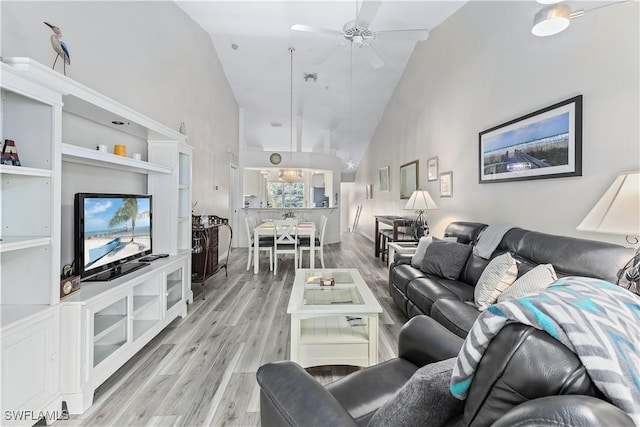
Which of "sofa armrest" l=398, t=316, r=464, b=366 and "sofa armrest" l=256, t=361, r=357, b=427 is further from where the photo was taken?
"sofa armrest" l=398, t=316, r=464, b=366

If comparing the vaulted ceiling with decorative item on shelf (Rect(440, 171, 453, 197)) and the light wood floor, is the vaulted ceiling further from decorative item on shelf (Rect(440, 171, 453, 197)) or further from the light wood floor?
the light wood floor

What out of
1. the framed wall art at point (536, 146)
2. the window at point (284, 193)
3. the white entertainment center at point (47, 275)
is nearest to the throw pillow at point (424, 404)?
the white entertainment center at point (47, 275)

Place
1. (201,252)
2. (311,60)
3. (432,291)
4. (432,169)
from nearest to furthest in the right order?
(432,291)
(201,252)
(432,169)
(311,60)

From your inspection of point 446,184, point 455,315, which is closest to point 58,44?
point 455,315

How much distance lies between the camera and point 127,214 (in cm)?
232

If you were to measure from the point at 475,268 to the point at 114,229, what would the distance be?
10.1ft

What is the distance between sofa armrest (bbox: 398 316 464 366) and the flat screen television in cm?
204

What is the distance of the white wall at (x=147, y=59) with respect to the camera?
1833 millimetres

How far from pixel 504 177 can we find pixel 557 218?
0.73 meters

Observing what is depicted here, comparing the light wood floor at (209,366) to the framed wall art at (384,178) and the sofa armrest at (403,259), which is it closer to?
the sofa armrest at (403,259)

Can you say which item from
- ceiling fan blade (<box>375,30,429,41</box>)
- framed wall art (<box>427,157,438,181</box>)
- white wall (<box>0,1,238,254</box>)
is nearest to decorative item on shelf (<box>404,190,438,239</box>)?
framed wall art (<box>427,157,438,181</box>)

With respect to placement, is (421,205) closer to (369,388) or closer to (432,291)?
(432,291)

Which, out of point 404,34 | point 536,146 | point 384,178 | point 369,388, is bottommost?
point 369,388

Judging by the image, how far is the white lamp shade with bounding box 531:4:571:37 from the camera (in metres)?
1.51
